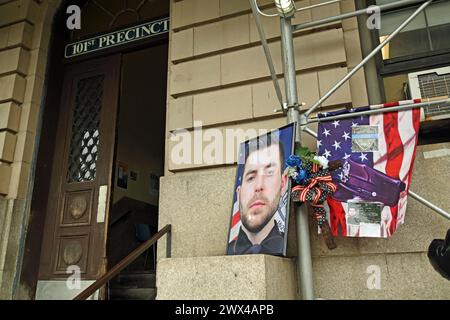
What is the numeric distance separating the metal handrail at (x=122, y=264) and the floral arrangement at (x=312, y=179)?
154cm

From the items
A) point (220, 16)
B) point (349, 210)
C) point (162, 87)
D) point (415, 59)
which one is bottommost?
point (349, 210)

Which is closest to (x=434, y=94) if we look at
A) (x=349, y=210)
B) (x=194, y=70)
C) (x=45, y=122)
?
(x=349, y=210)

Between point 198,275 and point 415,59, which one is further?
point 415,59

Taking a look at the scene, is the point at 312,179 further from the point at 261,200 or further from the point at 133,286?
the point at 133,286

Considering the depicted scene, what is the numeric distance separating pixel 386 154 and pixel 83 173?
4528 mm

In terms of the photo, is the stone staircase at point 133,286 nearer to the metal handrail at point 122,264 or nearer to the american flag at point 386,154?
the metal handrail at point 122,264

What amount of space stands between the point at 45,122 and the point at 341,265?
511cm

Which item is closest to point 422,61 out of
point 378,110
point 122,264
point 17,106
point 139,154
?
point 378,110

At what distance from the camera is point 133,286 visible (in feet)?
18.8

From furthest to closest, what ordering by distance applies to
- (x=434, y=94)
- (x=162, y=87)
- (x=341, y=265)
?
(x=162, y=87)
(x=434, y=94)
(x=341, y=265)

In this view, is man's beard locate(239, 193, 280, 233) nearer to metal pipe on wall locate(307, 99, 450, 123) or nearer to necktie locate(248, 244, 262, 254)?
necktie locate(248, 244, 262, 254)

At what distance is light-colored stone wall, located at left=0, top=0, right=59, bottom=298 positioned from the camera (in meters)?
5.52

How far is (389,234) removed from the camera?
329 centimetres
